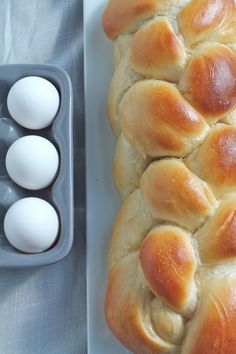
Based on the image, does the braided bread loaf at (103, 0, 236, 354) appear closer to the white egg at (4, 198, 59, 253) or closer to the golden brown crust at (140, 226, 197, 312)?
the golden brown crust at (140, 226, 197, 312)

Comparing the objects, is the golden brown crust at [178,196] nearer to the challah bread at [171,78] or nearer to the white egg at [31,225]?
the challah bread at [171,78]

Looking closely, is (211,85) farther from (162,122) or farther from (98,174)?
(98,174)

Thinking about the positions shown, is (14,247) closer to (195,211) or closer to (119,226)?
(119,226)

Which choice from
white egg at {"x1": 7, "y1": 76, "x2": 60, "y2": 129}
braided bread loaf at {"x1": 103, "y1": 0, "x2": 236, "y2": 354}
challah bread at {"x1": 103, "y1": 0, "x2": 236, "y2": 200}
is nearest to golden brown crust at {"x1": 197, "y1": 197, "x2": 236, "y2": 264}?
braided bread loaf at {"x1": 103, "y1": 0, "x2": 236, "y2": 354}

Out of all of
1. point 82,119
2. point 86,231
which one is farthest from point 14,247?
point 82,119

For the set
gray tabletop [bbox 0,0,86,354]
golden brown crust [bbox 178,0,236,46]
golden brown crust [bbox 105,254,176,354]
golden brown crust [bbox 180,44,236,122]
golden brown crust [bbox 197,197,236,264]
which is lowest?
gray tabletop [bbox 0,0,86,354]

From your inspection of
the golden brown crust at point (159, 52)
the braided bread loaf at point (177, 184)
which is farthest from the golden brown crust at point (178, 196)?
the golden brown crust at point (159, 52)

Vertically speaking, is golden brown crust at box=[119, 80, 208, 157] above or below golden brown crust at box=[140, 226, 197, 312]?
above
